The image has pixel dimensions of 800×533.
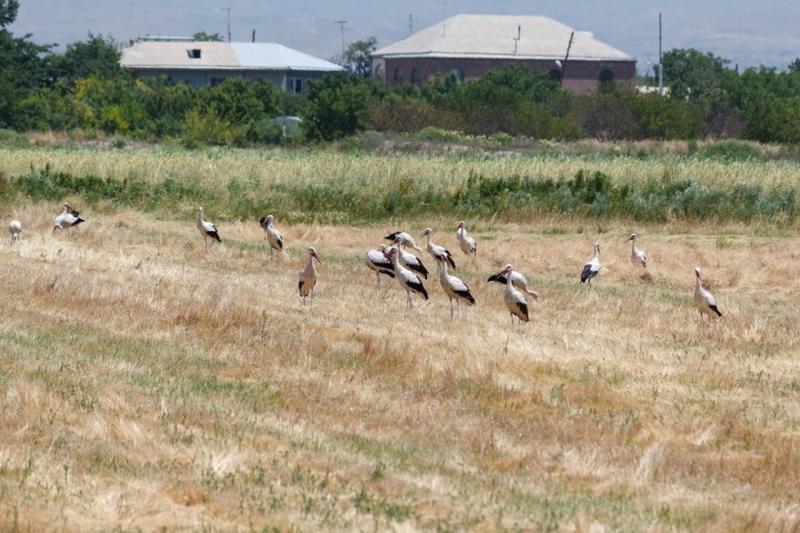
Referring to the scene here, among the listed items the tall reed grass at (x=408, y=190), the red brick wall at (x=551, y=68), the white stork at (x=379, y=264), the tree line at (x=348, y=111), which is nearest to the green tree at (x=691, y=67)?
the red brick wall at (x=551, y=68)

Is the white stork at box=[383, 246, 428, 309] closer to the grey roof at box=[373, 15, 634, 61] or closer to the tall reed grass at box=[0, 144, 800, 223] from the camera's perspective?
the tall reed grass at box=[0, 144, 800, 223]

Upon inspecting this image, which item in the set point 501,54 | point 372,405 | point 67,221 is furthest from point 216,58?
point 372,405

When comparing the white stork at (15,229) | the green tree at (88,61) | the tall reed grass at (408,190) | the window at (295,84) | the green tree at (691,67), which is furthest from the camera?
the window at (295,84)

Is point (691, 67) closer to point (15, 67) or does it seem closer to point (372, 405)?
point (15, 67)

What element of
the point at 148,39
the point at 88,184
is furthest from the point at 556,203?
the point at 148,39

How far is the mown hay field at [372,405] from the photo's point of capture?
7852 millimetres

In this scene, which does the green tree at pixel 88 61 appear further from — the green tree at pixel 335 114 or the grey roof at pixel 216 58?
the green tree at pixel 335 114

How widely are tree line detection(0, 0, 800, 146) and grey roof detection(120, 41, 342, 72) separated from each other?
26.3m

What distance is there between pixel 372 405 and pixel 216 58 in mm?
119483

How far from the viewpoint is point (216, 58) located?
126250 mm

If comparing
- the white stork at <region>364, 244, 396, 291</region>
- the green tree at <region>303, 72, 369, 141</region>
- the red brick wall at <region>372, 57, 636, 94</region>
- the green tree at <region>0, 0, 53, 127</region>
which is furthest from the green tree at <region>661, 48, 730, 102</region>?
the white stork at <region>364, 244, 396, 291</region>

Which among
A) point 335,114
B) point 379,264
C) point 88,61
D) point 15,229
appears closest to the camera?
point 379,264

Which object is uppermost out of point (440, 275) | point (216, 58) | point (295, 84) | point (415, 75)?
point (440, 275)

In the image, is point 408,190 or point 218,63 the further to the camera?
point 218,63
